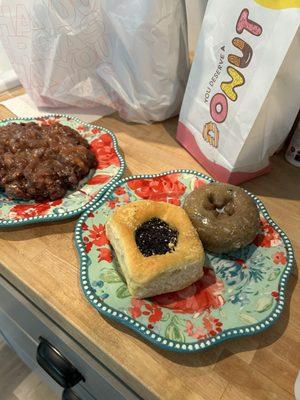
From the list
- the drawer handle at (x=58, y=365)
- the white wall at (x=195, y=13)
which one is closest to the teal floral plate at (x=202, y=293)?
the drawer handle at (x=58, y=365)

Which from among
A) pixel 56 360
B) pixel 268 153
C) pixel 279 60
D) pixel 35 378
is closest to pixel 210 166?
pixel 268 153

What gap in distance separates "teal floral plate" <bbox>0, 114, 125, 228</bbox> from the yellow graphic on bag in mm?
359

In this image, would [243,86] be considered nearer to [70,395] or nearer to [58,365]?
[58,365]

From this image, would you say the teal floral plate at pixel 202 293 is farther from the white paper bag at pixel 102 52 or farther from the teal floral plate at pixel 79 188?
the white paper bag at pixel 102 52

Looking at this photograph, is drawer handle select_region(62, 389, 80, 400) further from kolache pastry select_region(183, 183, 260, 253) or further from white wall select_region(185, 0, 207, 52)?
white wall select_region(185, 0, 207, 52)

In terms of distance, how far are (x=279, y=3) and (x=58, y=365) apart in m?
0.68

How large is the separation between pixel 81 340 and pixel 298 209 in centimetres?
46

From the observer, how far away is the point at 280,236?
0.58m

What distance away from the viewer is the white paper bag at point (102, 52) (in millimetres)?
717

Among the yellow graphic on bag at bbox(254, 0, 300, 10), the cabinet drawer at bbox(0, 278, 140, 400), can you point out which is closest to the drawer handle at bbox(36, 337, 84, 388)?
the cabinet drawer at bbox(0, 278, 140, 400)

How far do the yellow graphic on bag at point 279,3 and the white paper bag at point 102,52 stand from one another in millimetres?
237

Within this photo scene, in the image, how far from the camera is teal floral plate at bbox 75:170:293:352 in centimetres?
46

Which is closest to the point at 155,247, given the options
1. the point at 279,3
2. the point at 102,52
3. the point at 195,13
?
the point at 279,3

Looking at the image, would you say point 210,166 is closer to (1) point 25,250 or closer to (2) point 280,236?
(2) point 280,236
